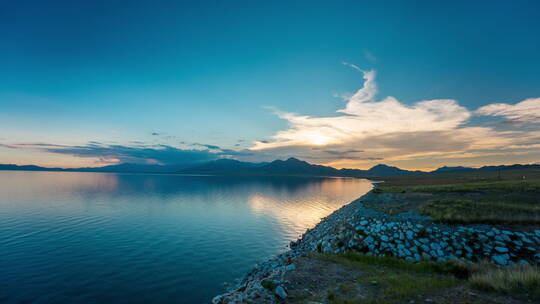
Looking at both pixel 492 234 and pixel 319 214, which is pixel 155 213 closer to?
pixel 319 214

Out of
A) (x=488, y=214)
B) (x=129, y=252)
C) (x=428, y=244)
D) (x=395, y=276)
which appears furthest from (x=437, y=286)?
(x=129, y=252)

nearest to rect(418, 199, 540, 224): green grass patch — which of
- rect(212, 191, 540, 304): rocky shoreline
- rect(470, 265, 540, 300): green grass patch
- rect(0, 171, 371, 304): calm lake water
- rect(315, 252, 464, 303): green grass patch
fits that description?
rect(212, 191, 540, 304): rocky shoreline

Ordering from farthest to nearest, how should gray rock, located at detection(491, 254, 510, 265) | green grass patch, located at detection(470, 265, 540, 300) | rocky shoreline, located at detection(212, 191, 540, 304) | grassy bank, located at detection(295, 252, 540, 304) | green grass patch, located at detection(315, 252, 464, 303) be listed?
rocky shoreline, located at detection(212, 191, 540, 304)
gray rock, located at detection(491, 254, 510, 265)
green grass patch, located at detection(315, 252, 464, 303)
green grass patch, located at detection(470, 265, 540, 300)
grassy bank, located at detection(295, 252, 540, 304)

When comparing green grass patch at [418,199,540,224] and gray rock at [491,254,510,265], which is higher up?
green grass patch at [418,199,540,224]

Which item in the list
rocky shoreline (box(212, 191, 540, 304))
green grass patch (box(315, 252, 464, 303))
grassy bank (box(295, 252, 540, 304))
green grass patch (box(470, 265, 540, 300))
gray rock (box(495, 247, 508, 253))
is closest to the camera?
grassy bank (box(295, 252, 540, 304))

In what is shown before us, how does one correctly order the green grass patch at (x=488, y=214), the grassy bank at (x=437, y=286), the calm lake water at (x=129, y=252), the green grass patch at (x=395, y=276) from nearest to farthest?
the grassy bank at (x=437, y=286) → the green grass patch at (x=395, y=276) → the calm lake water at (x=129, y=252) → the green grass patch at (x=488, y=214)

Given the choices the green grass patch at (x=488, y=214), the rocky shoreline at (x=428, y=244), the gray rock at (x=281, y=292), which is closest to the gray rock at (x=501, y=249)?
the rocky shoreline at (x=428, y=244)

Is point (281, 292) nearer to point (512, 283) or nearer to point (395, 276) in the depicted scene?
point (395, 276)

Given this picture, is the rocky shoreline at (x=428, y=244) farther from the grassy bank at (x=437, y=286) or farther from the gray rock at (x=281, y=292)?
the grassy bank at (x=437, y=286)

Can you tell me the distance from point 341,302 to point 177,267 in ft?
56.1

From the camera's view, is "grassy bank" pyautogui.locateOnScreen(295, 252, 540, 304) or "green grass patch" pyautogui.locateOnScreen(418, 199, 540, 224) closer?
"grassy bank" pyautogui.locateOnScreen(295, 252, 540, 304)

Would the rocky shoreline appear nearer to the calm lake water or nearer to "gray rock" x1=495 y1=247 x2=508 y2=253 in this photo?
"gray rock" x1=495 y1=247 x2=508 y2=253

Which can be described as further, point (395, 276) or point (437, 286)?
point (395, 276)

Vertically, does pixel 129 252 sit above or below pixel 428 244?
below
